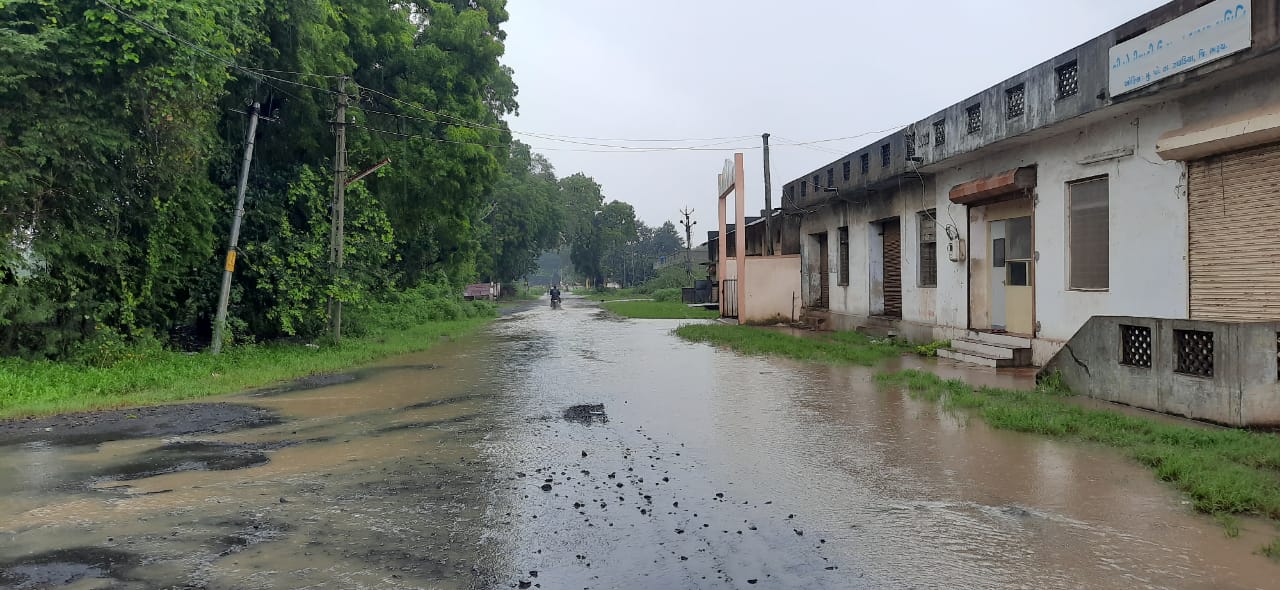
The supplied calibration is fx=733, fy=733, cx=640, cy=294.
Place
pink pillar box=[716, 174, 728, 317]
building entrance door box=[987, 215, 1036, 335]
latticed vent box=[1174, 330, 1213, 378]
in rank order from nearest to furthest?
latticed vent box=[1174, 330, 1213, 378], building entrance door box=[987, 215, 1036, 335], pink pillar box=[716, 174, 728, 317]

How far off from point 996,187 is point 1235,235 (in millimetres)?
4803

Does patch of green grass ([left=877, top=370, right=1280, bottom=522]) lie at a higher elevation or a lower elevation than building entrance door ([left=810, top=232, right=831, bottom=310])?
lower

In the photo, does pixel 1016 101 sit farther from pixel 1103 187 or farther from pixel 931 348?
pixel 931 348

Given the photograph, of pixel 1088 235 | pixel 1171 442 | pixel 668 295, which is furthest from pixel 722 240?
pixel 668 295

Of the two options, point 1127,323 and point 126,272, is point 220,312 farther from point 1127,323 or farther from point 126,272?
point 1127,323

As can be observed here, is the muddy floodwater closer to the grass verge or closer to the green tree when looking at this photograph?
the grass verge

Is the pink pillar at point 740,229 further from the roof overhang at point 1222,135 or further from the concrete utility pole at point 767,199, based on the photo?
the roof overhang at point 1222,135

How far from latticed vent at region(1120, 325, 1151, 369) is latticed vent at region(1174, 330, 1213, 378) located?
39cm

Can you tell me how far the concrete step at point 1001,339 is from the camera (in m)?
13.4

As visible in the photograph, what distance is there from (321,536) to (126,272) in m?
11.3

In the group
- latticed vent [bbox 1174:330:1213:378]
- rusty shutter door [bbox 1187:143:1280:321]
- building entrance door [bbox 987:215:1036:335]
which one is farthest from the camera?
building entrance door [bbox 987:215:1036:335]

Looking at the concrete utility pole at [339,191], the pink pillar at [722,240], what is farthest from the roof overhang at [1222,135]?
the pink pillar at [722,240]

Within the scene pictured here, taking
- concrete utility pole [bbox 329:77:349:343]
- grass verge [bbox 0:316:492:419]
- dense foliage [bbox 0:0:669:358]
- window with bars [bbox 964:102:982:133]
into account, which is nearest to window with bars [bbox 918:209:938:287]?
window with bars [bbox 964:102:982:133]

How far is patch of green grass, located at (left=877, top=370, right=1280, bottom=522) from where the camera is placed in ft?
17.3
